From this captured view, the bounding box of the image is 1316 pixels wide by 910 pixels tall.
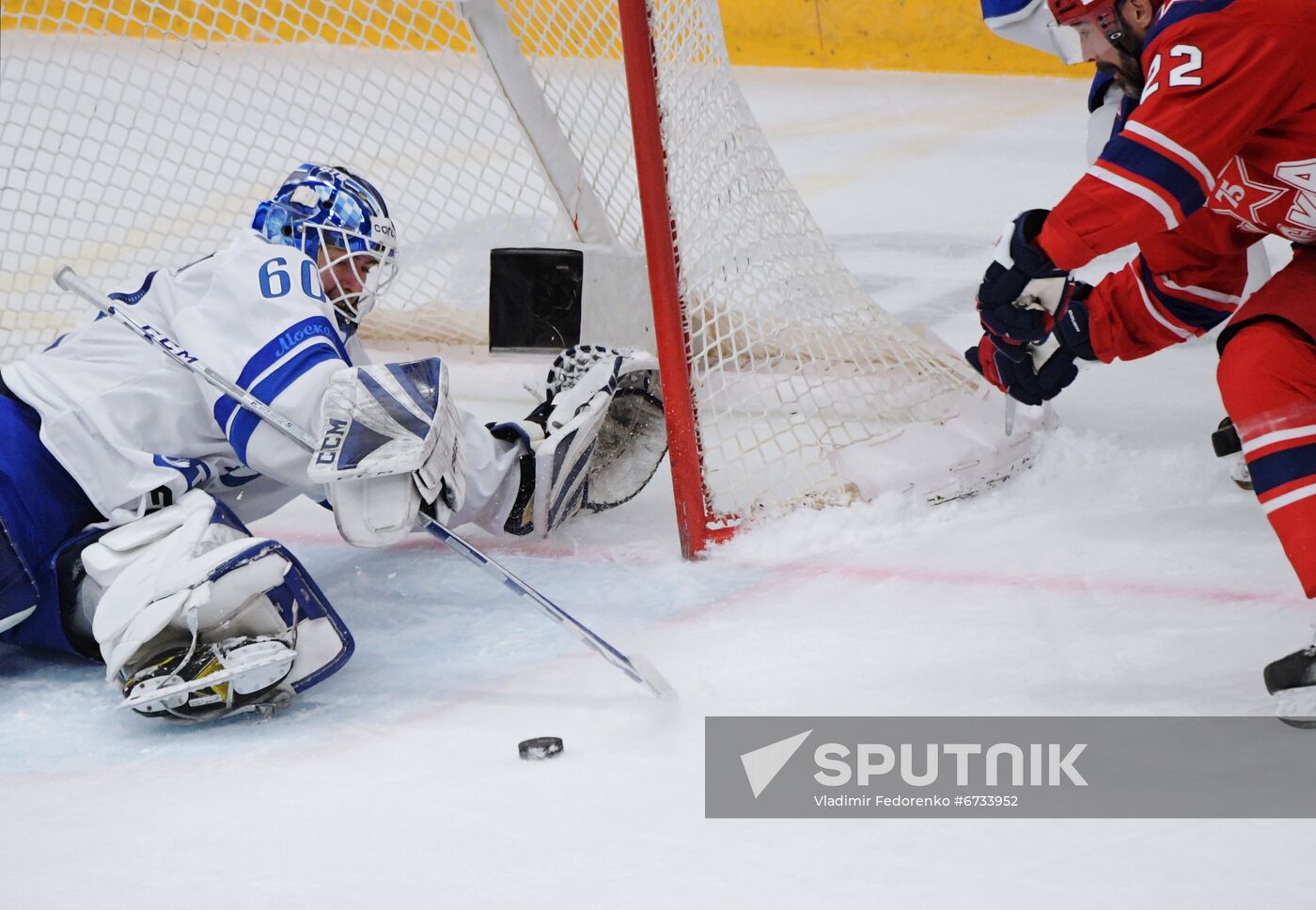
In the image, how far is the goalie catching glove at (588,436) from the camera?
7.53 ft

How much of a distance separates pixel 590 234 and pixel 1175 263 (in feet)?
3.77

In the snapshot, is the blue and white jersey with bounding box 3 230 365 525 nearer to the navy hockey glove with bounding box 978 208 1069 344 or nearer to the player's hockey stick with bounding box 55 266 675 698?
the player's hockey stick with bounding box 55 266 675 698

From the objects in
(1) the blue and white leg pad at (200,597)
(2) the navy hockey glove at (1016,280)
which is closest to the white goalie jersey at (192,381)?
(1) the blue and white leg pad at (200,597)

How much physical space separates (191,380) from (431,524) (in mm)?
436

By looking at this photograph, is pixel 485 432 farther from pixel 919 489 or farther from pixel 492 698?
pixel 919 489

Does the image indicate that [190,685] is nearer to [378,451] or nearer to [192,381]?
[378,451]

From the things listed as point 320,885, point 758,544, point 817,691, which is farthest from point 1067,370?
point 320,885

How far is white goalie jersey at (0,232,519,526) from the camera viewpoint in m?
1.95

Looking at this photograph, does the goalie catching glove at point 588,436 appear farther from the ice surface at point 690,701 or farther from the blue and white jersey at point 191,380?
the blue and white jersey at point 191,380

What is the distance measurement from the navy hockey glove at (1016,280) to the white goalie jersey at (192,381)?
871 mm

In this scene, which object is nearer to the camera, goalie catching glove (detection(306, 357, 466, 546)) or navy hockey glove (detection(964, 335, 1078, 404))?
goalie catching glove (detection(306, 357, 466, 546))

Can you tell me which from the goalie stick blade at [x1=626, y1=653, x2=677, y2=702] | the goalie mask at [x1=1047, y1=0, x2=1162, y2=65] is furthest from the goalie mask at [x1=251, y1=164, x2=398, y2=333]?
the goalie mask at [x1=1047, y1=0, x2=1162, y2=65]

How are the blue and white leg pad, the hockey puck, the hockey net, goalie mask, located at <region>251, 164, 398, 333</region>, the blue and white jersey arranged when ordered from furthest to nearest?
the hockey net
goalie mask, located at <region>251, 164, 398, 333</region>
the blue and white jersey
the blue and white leg pad
the hockey puck

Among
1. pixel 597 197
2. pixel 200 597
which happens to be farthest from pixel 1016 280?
pixel 597 197
